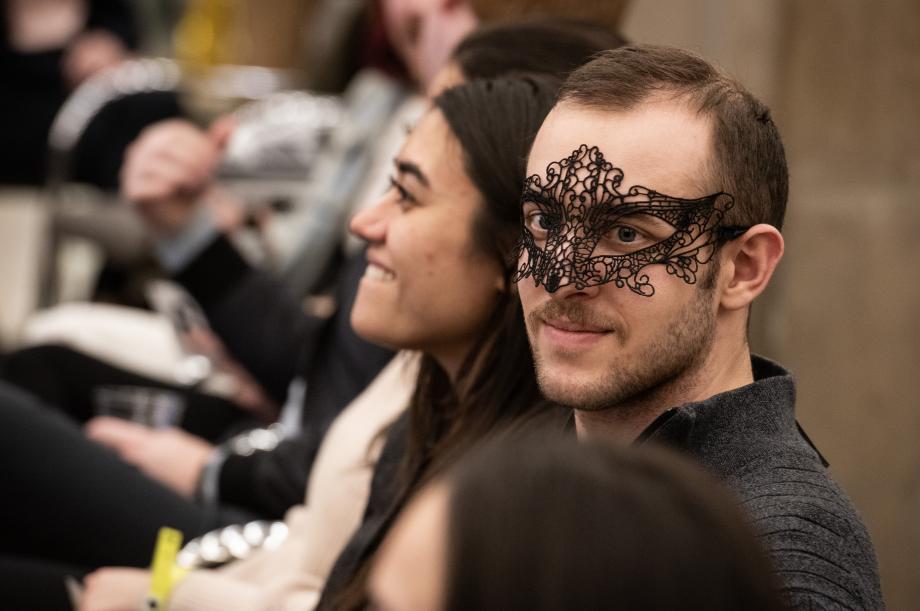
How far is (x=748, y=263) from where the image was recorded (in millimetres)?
1564

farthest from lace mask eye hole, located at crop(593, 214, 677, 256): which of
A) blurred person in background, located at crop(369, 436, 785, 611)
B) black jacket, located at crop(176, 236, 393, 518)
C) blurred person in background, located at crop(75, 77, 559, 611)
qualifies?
black jacket, located at crop(176, 236, 393, 518)

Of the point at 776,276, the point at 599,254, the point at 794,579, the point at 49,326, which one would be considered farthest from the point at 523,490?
the point at 49,326

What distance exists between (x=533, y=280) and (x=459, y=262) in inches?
20.9

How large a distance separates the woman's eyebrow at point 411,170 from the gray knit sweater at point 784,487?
727 millimetres

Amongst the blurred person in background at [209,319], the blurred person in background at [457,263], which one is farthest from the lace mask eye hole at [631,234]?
the blurred person in background at [209,319]

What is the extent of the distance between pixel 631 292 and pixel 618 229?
0.07 metres

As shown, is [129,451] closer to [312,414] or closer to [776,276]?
[312,414]

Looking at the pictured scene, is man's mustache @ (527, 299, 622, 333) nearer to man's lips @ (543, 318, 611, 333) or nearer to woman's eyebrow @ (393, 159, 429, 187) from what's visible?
man's lips @ (543, 318, 611, 333)

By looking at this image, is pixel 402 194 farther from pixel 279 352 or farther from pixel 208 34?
pixel 208 34

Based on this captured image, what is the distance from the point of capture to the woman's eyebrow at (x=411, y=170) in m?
2.14

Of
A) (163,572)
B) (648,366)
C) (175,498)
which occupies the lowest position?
(175,498)

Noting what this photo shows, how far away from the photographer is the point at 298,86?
236 inches

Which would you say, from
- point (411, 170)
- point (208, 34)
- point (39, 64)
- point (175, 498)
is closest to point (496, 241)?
point (411, 170)

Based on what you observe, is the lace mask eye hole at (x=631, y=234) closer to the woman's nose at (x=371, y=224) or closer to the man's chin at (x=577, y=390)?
the man's chin at (x=577, y=390)
